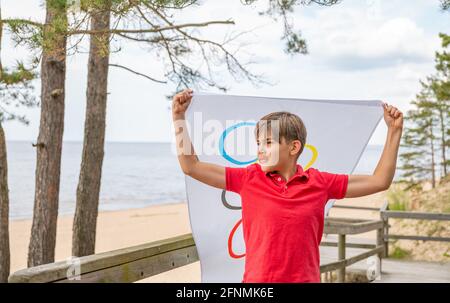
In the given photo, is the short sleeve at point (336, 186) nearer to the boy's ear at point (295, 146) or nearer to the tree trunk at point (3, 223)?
the boy's ear at point (295, 146)

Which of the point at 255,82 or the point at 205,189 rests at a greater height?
the point at 255,82

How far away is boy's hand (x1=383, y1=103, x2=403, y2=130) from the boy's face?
510 millimetres

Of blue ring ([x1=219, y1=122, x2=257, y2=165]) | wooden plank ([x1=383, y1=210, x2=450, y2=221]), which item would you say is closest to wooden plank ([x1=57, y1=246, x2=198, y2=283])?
blue ring ([x1=219, y1=122, x2=257, y2=165])

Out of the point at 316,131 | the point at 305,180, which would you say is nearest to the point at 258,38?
→ the point at 316,131

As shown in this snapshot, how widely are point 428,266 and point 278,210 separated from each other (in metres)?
7.38

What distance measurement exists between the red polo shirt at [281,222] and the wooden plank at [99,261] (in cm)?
72

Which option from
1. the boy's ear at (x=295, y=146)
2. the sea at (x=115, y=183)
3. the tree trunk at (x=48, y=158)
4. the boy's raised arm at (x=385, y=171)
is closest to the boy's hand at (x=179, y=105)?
the boy's ear at (x=295, y=146)

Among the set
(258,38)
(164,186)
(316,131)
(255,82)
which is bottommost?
(164,186)

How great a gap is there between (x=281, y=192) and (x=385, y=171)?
468mm

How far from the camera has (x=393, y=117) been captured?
2.46m

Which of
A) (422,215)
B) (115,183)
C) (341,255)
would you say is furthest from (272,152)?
(115,183)

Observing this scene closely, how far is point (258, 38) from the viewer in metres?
8.19

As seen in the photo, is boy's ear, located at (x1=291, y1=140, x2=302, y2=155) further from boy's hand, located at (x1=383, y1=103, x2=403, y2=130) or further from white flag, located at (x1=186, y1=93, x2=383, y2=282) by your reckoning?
white flag, located at (x1=186, y1=93, x2=383, y2=282)
